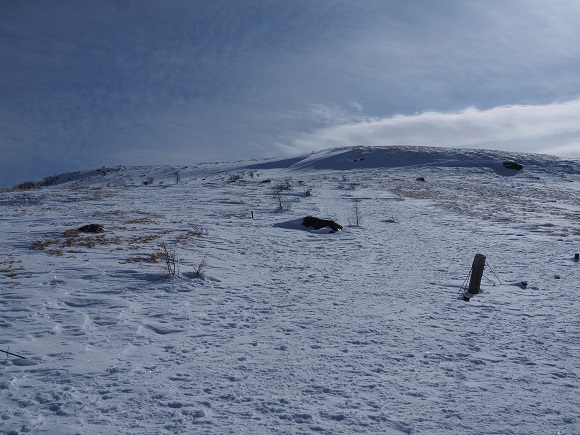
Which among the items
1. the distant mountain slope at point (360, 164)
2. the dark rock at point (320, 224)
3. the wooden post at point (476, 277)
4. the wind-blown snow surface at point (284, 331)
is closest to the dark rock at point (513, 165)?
the distant mountain slope at point (360, 164)

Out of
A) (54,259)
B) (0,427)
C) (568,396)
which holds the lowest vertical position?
(568,396)

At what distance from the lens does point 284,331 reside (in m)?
6.20

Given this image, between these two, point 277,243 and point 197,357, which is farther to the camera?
point 277,243

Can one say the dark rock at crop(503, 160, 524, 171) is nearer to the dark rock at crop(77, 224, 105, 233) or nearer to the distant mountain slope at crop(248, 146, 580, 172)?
the distant mountain slope at crop(248, 146, 580, 172)

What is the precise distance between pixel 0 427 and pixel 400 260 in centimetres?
833

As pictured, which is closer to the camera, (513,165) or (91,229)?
(91,229)

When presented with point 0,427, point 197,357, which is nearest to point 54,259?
point 197,357

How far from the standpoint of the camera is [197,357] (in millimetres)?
5312

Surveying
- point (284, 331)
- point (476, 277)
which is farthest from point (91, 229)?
point (476, 277)

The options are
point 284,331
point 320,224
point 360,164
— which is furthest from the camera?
point 360,164

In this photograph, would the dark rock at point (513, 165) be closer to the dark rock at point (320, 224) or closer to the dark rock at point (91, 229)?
the dark rock at point (320, 224)

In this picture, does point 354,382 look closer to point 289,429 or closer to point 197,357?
point 289,429

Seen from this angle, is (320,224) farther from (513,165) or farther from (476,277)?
(513,165)

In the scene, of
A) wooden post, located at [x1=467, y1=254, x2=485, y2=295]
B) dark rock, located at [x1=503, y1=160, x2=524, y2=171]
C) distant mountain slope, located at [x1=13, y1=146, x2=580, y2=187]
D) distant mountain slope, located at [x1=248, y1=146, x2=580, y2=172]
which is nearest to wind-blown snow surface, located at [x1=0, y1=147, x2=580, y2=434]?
wooden post, located at [x1=467, y1=254, x2=485, y2=295]
